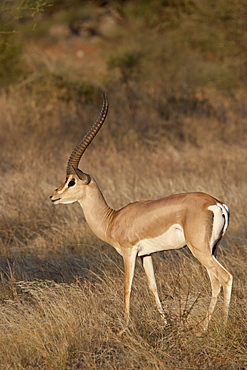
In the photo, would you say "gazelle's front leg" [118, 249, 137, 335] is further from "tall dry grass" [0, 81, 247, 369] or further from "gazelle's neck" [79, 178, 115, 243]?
"gazelle's neck" [79, 178, 115, 243]

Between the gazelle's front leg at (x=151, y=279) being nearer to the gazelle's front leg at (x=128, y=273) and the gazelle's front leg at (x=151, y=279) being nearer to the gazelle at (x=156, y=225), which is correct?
the gazelle at (x=156, y=225)

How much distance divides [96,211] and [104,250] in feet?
5.53

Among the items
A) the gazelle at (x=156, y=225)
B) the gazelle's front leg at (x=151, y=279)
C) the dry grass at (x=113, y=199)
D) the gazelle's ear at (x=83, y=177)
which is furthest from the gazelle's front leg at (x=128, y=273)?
the gazelle's ear at (x=83, y=177)

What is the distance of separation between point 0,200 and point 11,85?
295 inches

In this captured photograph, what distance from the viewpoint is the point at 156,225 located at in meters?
4.64

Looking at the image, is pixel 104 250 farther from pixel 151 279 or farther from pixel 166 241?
pixel 166 241

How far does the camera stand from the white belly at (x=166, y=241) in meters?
4.56

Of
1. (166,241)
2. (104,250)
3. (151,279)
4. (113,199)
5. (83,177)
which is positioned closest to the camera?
(166,241)

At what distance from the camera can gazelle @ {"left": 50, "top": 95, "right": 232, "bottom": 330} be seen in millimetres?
4387

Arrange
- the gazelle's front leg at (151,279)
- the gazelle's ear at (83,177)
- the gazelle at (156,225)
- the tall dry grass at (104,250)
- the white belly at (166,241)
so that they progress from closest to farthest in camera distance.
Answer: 1. the tall dry grass at (104,250)
2. the gazelle at (156,225)
3. the white belly at (166,241)
4. the gazelle's front leg at (151,279)
5. the gazelle's ear at (83,177)

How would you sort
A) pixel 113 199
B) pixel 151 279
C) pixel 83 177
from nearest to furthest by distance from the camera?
1. pixel 151 279
2. pixel 83 177
3. pixel 113 199

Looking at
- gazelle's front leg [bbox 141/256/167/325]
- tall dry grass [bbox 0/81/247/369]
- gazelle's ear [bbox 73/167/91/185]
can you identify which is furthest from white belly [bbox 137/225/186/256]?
gazelle's ear [bbox 73/167/91/185]

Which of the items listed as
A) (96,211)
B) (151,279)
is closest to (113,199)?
(96,211)

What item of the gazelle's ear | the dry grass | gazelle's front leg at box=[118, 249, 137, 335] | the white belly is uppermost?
the gazelle's ear
